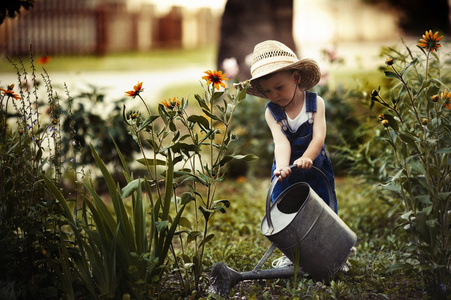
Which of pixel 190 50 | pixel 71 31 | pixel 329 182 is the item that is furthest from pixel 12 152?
pixel 190 50

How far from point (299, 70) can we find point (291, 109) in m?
0.21

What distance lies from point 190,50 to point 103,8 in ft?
11.4

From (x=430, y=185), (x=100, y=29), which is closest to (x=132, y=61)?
(x=100, y=29)

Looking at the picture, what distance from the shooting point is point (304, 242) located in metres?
2.67

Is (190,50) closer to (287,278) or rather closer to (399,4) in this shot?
(399,4)

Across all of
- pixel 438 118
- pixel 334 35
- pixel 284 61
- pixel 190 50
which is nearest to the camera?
pixel 438 118

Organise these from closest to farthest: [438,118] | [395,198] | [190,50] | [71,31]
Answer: [438,118] < [395,198] < [71,31] < [190,50]

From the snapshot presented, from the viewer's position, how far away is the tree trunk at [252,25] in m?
7.15

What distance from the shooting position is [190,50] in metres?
20.1

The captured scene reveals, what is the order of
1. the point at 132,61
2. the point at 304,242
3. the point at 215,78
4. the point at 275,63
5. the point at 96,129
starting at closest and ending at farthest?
the point at 215,78 < the point at 304,242 < the point at 275,63 < the point at 96,129 < the point at 132,61

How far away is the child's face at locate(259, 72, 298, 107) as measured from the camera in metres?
2.96

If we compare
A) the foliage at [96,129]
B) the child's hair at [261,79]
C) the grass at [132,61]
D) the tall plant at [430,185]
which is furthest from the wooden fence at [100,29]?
the tall plant at [430,185]

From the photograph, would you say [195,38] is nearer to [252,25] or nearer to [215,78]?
[252,25]

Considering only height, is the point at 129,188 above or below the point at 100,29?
below
